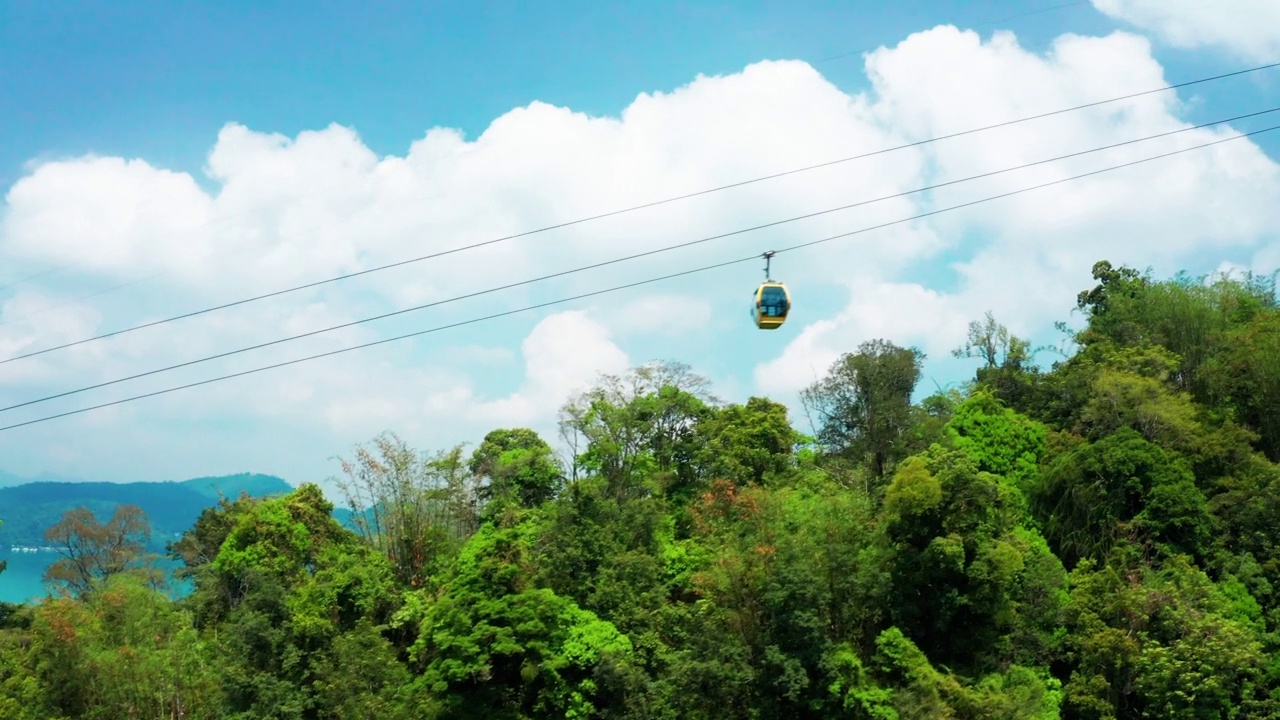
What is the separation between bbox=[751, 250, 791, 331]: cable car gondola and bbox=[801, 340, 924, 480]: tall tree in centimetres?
2363

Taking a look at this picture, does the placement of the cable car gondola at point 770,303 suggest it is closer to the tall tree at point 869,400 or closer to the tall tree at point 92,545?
the tall tree at point 869,400

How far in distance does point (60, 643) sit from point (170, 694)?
438cm

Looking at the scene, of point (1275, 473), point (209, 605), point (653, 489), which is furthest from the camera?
point (209, 605)

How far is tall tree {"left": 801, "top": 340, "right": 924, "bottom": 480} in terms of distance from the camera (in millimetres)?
42844

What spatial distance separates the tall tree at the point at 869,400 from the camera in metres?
42.8

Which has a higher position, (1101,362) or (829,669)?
(1101,362)

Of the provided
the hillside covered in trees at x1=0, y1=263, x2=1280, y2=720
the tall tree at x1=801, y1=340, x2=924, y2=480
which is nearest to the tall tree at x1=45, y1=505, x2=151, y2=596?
the hillside covered in trees at x1=0, y1=263, x2=1280, y2=720

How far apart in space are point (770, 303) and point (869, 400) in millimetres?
25276

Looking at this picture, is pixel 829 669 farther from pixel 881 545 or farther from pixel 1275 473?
pixel 1275 473

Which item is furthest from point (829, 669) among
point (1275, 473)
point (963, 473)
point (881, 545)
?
point (1275, 473)

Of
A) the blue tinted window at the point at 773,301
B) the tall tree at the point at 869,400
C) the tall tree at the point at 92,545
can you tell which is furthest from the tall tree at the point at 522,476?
the blue tinted window at the point at 773,301

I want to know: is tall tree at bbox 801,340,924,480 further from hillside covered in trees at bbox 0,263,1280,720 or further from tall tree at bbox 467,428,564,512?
tall tree at bbox 467,428,564,512

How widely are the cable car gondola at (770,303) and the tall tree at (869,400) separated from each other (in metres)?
23.6

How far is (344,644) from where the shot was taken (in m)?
29.3
